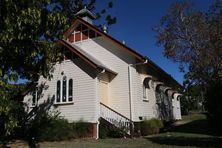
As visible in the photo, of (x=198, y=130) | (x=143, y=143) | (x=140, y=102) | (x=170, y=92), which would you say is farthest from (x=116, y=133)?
(x=170, y=92)

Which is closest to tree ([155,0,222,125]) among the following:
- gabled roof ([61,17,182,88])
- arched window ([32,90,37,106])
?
gabled roof ([61,17,182,88])

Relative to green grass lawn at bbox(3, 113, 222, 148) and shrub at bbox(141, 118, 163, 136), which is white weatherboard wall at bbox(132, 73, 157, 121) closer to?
shrub at bbox(141, 118, 163, 136)

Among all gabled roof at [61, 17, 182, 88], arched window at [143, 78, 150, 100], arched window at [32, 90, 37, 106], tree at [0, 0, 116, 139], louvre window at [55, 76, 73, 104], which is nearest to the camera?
tree at [0, 0, 116, 139]

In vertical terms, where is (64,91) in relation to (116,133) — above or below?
above

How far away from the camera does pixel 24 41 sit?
1240cm

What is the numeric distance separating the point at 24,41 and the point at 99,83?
27.3 feet

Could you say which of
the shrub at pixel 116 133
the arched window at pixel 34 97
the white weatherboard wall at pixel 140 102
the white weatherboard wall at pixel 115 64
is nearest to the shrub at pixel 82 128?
the shrub at pixel 116 133

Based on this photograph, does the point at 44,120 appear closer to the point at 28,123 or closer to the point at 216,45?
the point at 28,123

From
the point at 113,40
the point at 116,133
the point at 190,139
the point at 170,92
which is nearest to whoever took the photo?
the point at 190,139

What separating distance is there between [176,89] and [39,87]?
1758cm

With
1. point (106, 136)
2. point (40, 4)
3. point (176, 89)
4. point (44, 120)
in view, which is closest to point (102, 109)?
point (106, 136)

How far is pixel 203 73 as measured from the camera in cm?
2516

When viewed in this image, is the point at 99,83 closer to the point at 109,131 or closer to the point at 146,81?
the point at 109,131

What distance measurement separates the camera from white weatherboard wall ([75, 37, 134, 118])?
68.3ft
